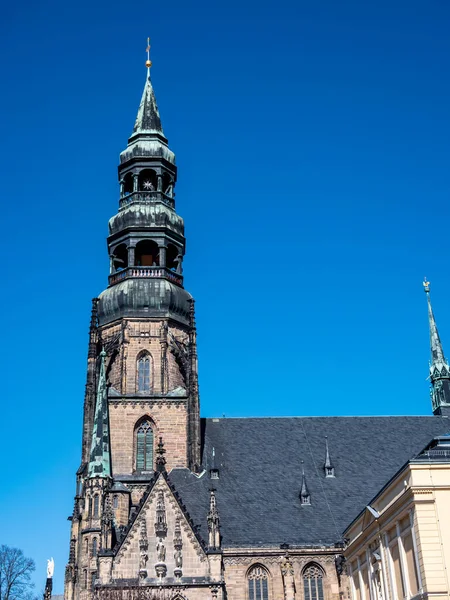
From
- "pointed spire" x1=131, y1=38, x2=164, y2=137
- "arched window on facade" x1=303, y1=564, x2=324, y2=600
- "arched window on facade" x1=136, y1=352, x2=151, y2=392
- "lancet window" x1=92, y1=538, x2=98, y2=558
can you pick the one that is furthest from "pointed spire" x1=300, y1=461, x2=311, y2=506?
"pointed spire" x1=131, y1=38, x2=164, y2=137

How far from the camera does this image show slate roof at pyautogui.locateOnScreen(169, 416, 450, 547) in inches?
1900

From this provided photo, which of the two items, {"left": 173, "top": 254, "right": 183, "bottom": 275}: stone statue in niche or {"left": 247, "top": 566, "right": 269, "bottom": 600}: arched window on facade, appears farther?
{"left": 173, "top": 254, "right": 183, "bottom": 275}: stone statue in niche

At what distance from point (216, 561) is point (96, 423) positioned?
1082 centimetres

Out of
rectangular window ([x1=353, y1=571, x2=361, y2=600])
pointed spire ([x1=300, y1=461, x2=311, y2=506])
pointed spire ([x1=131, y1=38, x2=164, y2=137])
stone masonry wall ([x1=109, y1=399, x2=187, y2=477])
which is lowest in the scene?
rectangular window ([x1=353, y1=571, x2=361, y2=600])

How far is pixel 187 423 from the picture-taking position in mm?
51812

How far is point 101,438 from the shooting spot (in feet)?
162

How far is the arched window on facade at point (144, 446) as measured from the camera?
5091 centimetres

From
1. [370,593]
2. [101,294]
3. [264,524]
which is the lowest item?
[370,593]

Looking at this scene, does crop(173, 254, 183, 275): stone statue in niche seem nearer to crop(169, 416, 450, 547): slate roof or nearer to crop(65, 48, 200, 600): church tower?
crop(65, 48, 200, 600): church tower

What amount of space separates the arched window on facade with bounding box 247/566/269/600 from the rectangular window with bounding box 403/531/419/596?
1305cm

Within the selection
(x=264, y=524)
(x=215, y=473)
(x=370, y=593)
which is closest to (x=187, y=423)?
(x=215, y=473)

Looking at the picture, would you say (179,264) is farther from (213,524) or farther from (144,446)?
(213,524)

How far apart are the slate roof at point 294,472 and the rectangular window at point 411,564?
12783 mm

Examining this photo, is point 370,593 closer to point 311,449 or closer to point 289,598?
point 289,598
